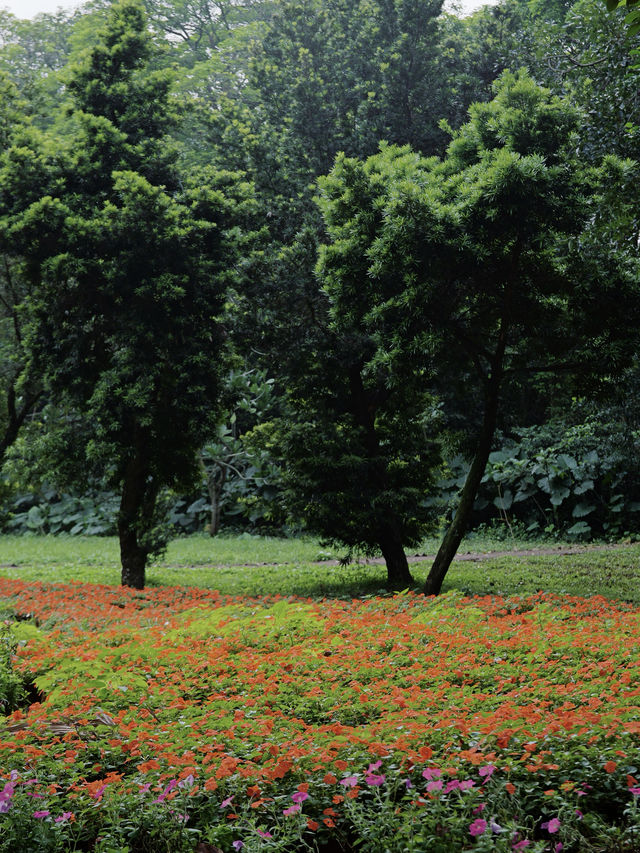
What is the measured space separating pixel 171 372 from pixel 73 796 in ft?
27.6

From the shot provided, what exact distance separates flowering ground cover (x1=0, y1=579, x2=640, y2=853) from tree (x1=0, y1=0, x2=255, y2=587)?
5.32 meters

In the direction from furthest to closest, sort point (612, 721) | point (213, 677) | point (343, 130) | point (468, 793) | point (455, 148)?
point (343, 130), point (455, 148), point (213, 677), point (612, 721), point (468, 793)

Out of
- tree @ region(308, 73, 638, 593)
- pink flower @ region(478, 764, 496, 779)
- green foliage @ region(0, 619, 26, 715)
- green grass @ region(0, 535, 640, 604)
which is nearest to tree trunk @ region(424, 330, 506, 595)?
tree @ region(308, 73, 638, 593)

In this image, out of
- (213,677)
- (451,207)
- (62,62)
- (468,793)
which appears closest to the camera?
(468,793)

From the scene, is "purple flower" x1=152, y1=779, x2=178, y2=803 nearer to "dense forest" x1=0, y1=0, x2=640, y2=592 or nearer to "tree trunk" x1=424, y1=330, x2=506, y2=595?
"dense forest" x1=0, y1=0, x2=640, y2=592

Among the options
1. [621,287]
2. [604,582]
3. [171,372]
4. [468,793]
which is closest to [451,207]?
[621,287]

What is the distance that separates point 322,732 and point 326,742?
16 cm

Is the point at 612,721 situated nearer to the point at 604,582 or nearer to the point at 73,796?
the point at 73,796

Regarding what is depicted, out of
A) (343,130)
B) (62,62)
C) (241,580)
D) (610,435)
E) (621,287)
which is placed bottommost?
(241,580)

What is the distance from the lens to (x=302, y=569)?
13.9 meters

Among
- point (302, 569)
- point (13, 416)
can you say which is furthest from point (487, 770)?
point (13, 416)

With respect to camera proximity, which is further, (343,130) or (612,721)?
(343,130)

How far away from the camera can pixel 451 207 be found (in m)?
8.10

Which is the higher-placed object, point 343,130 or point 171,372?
point 343,130
